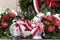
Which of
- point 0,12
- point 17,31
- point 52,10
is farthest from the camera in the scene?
point 52,10

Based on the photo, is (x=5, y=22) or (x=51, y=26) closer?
(x=51, y=26)

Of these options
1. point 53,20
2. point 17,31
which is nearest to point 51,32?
point 53,20

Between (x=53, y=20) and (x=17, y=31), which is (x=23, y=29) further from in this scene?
(x=53, y=20)

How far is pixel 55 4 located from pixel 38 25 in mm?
1004

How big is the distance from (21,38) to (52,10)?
35.3 inches

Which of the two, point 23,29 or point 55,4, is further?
point 55,4

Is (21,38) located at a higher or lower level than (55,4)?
lower

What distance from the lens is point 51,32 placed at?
12.2 feet

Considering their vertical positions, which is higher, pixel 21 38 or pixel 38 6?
pixel 38 6

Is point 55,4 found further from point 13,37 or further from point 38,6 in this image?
point 13,37

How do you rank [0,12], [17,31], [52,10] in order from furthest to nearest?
1. [52,10]
2. [0,12]
3. [17,31]

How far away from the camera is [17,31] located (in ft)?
11.7

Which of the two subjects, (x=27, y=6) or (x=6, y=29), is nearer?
(x=6, y=29)

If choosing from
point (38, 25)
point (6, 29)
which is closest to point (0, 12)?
point (6, 29)
